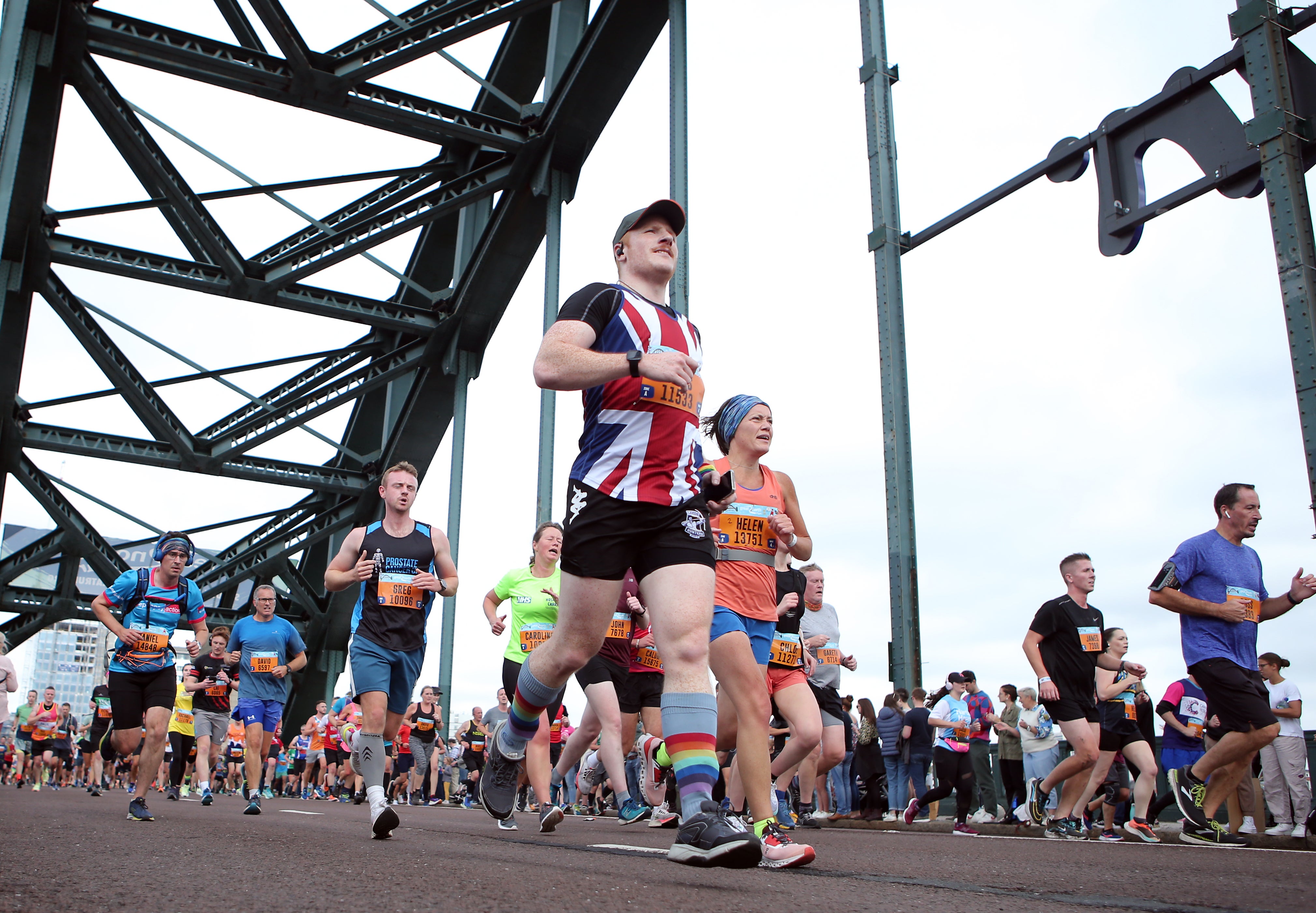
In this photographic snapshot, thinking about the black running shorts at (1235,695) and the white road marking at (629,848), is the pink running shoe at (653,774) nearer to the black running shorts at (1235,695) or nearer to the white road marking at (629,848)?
the white road marking at (629,848)

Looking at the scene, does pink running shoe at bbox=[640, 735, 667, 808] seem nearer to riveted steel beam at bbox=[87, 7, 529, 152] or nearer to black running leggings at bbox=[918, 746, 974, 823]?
black running leggings at bbox=[918, 746, 974, 823]

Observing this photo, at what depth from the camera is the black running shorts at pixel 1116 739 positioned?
8281 millimetres

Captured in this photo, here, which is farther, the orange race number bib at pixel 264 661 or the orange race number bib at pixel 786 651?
the orange race number bib at pixel 264 661

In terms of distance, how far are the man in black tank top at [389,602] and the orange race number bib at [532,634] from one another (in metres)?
1.25

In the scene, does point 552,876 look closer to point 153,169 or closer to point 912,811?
point 912,811

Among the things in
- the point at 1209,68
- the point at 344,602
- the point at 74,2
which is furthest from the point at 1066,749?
the point at 344,602

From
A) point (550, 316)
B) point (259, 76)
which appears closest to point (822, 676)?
point (550, 316)

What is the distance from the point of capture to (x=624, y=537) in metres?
3.24

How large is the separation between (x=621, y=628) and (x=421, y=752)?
11.9 meters

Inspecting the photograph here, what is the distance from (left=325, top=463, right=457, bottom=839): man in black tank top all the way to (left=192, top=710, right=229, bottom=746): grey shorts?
188 inches

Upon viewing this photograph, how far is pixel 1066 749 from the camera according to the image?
12.6 metres

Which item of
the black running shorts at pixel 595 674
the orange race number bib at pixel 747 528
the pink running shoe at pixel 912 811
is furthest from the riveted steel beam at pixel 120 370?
the orange race number bib at pixel 747 528

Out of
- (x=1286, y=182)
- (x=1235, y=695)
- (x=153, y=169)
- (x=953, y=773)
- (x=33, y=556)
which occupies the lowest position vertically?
(x=953, y=773)

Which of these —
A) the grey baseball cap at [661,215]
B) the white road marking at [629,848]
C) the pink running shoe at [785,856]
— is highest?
the grey baseball cap at [661,215]
